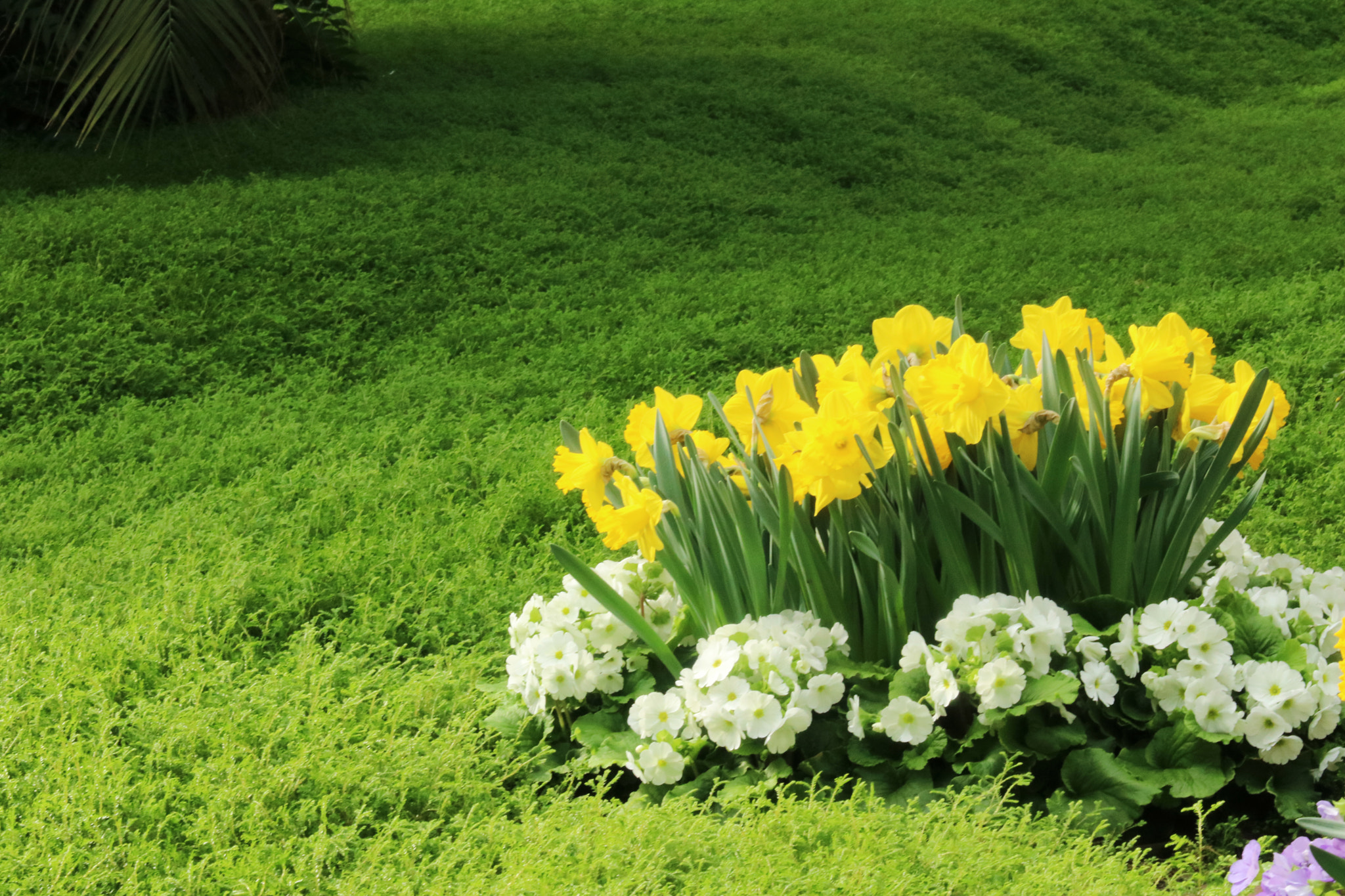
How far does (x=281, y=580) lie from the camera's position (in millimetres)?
3150

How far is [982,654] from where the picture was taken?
6.95 feet

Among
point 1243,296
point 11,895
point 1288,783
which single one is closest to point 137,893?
point 11,895

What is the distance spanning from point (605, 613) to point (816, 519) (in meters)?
0.53

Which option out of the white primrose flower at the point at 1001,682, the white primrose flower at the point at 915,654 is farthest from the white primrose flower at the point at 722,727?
the white primrose flower at the point at 1001,682

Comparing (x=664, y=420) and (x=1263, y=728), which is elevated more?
(x=664, y=420)

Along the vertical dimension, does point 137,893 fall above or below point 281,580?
above

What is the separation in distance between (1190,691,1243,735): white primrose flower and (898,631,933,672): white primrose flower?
0.51 m

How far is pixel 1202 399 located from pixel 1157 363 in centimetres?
20

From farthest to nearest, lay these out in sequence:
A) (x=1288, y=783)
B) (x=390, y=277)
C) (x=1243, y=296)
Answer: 1. (x=390, y=277)
2. (x=1243, y=296)
3. (x=1288, y=783)

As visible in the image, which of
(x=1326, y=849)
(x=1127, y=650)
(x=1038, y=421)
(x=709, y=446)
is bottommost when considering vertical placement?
(x=1127, y=650)

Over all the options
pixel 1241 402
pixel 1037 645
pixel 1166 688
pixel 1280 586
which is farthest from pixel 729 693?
→ pixel 1280 586

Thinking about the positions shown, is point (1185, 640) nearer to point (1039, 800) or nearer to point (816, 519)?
point (1039, 800)

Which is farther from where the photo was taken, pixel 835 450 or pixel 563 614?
pixel 563 614

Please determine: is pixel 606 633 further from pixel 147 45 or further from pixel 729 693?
pixel 147 45
